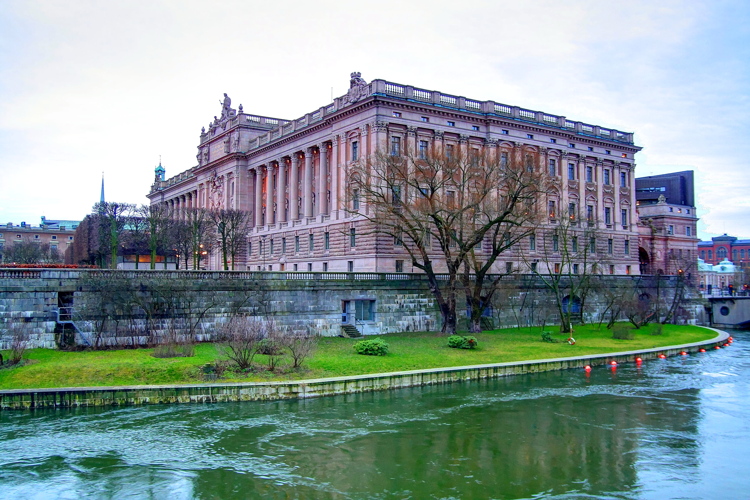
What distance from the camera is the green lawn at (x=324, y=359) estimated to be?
2698cm

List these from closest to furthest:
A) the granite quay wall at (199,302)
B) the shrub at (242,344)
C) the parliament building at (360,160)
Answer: the shrub at (242,344) → the granite quay wall at (199,302) → the parliament building at (360,160)

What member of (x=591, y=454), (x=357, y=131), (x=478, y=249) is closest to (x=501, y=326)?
(x=478, y=249)

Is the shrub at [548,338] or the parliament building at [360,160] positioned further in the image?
the parliament building at [360,160]

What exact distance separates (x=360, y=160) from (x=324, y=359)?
74.9ft

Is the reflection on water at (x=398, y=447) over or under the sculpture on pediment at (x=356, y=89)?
under

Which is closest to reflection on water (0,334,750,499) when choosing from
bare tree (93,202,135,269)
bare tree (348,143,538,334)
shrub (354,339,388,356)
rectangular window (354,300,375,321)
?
shrub (354,339,388,356)

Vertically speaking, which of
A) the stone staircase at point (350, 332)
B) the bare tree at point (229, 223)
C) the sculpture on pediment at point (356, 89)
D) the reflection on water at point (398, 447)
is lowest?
the reflection on water at point (398, 447)

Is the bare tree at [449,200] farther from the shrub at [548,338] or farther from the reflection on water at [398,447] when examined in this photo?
the reflection on water at [398,447]

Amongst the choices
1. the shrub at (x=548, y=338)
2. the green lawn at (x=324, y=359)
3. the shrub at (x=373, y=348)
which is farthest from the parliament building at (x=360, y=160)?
the shrub at (x=373, y=348)

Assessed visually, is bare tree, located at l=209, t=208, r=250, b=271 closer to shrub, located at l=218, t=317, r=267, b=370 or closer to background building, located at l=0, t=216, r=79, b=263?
shrub, located at l=218, t=317, r=267, b=370

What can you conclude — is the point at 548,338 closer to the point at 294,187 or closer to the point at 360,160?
the point at 360,160

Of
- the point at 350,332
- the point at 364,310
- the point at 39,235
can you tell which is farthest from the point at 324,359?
the point at 39,235

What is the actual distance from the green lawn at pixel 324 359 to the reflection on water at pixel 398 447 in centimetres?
233

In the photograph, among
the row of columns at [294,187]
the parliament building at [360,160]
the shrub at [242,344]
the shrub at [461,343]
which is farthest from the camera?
the row of columns at [294,187]
